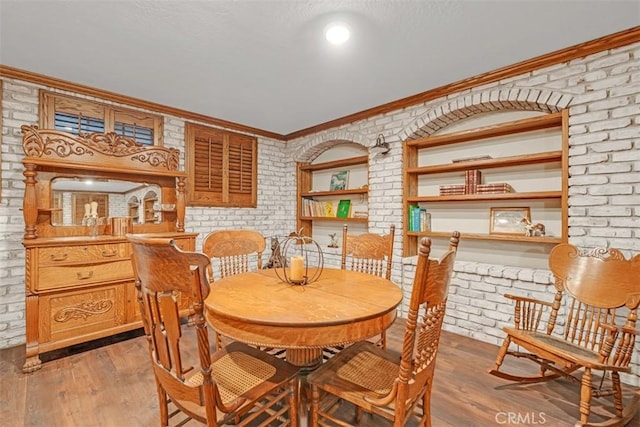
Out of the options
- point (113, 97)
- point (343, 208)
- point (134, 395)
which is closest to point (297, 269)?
point (134, 395)

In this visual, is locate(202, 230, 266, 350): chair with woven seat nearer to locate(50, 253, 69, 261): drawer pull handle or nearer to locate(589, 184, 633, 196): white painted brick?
locate(50, 253, 69, 261): drawer pull handle

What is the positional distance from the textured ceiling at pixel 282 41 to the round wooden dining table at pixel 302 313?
1.69 metres

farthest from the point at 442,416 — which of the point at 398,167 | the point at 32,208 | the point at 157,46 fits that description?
the point at 32,208

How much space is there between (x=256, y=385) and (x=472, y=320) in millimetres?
2330

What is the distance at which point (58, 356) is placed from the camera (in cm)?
248

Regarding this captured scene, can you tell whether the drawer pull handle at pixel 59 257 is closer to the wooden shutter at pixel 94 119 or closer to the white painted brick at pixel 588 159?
the wooden shutter at pixel 94 119

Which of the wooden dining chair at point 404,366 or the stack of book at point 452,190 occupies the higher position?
the stack of book at point 452,190

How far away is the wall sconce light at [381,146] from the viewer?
3.51 m

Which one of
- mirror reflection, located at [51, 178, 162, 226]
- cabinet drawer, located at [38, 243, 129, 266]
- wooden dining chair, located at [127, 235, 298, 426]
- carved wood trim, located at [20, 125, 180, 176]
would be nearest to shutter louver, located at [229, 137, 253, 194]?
carved wood trim, located at [20, 125, 180, 176]

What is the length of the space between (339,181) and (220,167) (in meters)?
1.68

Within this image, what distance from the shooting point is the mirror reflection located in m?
2.85

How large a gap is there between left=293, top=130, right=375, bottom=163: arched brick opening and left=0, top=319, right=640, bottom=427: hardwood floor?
8.34 ft

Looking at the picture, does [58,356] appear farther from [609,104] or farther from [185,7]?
[609,104]

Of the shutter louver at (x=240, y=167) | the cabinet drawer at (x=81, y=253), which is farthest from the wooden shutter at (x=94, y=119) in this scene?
the cabinet drawer at (x=81, y=253)
